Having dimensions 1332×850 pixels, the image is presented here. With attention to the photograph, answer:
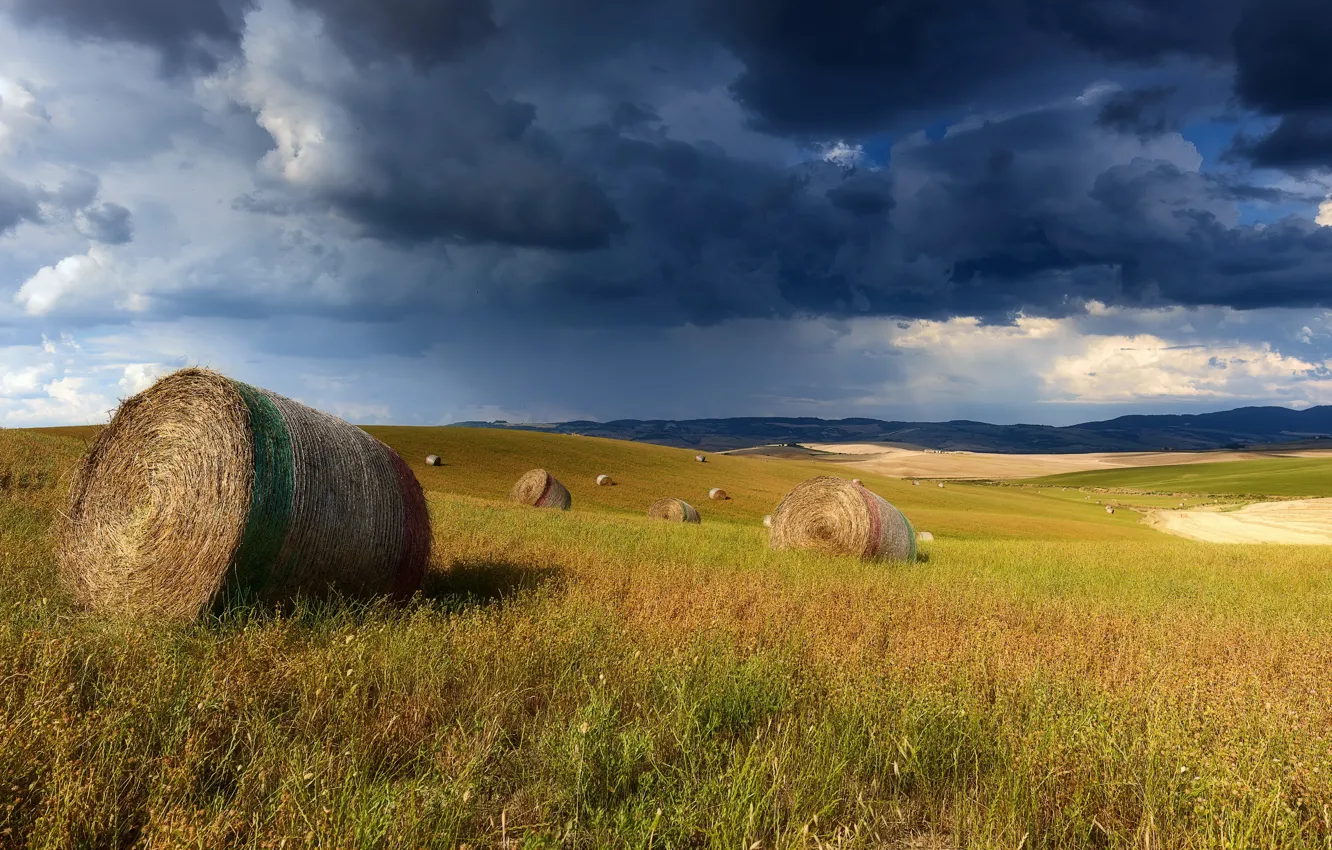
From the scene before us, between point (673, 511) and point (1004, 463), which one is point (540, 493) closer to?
point (673, 511)

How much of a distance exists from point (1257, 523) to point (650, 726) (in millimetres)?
60120

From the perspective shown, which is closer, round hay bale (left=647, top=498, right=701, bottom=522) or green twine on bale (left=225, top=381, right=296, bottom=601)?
green twine on bale (left=225, top=381, right=296, bottom=601)

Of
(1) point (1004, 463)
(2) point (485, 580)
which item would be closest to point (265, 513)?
(2) point (485, 580)

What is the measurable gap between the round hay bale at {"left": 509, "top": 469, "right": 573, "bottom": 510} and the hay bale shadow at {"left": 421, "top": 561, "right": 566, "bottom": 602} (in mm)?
20610

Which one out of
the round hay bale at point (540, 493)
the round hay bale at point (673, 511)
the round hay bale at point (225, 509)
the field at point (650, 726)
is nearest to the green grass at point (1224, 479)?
the round hay bale at point (673, 511)

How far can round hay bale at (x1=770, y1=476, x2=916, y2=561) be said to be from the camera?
1571cm

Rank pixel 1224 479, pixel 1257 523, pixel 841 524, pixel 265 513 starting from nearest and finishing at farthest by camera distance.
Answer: pixel 265 513 → pixel 841 524 → pixel 1257 523 → pixel 1224 479

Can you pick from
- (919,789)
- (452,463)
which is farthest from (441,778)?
(452,463)

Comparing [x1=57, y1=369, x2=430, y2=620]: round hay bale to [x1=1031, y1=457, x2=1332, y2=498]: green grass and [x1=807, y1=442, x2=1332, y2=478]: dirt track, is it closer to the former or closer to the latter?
[x1=1031, y1=457, x2=1332, y2=498]: green grass

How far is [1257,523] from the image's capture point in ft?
156

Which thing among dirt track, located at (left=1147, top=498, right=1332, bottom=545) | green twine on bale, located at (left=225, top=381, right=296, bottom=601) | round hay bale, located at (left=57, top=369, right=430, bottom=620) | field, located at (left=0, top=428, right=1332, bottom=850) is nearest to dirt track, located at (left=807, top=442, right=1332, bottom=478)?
dirt track, located at (left=1147, top=498, right=1332, bottom=545)

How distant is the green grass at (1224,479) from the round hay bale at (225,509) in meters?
Result: 102

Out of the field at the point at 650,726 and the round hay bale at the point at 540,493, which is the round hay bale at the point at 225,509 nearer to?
the field at the point at 650,726

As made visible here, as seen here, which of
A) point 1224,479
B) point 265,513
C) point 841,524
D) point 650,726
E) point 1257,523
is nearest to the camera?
point 650,726
